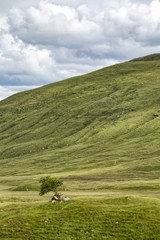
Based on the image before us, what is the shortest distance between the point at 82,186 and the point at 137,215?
73746 mm

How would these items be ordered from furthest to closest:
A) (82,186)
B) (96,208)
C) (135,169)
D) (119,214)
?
1. (135,169)
2. (82,186)
3. (96,208)
4. (119,214)

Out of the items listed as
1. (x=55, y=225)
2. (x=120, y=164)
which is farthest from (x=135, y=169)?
(x=55, y=225)

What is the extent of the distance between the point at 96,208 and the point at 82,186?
68185 mm

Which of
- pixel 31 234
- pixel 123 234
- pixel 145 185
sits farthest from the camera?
pixel 145 185

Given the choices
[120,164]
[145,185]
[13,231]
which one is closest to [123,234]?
[13,231]

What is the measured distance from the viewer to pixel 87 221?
4984cm

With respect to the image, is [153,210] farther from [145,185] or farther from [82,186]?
[82,186]

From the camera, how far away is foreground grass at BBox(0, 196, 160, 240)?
45.0 metres

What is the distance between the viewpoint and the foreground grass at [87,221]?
45000 millimetres

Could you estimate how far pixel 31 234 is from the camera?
47031mm

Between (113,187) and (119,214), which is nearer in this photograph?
(119,214)

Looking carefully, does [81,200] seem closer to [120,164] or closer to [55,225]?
[55,225]

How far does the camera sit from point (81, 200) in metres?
61.2

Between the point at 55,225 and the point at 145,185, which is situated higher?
the point at 55,225
